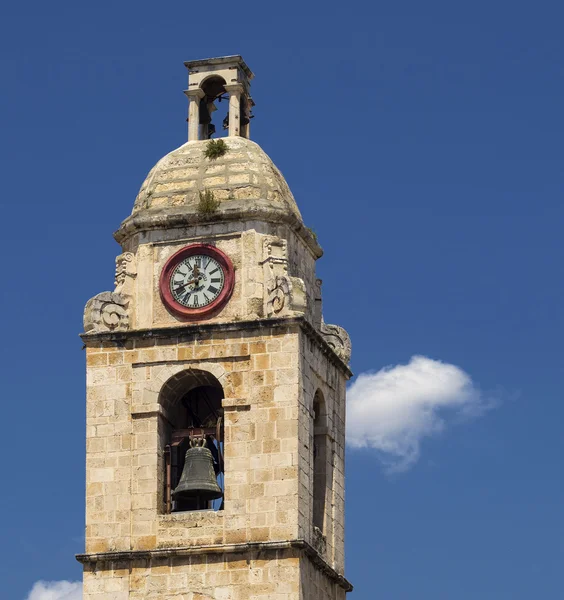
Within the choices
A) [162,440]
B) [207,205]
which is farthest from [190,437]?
[207,205]

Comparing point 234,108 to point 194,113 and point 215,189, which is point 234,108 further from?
point 215,189

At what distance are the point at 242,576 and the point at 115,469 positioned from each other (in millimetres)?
3795

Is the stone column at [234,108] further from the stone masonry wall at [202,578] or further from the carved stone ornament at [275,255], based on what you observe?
the stone masonry wall at [202,578]

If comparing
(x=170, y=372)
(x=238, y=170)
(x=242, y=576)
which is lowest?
(x=242, y=576)

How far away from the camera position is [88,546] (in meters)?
60.8

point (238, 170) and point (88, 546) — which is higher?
point (238, 170)

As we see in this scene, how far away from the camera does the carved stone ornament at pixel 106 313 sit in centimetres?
6212

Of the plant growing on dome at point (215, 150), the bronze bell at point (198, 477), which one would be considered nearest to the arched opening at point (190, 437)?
the bronze bell at point (198, 477)

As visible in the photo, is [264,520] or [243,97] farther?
[243,97]

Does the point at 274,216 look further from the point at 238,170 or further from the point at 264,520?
the point at 264,520

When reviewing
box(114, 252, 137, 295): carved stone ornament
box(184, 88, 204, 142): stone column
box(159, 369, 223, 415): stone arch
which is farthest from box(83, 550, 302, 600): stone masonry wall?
box(184, 88, 204, 142): stone column

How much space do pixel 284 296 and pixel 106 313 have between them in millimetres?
3968

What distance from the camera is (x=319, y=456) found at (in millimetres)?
63281

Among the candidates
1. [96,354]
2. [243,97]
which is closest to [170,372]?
[96,354]
